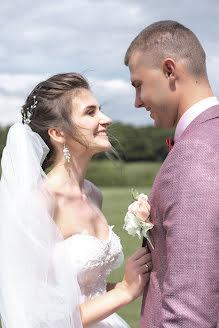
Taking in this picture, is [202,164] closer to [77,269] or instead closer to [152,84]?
[152,84]

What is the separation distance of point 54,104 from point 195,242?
80.0 inches

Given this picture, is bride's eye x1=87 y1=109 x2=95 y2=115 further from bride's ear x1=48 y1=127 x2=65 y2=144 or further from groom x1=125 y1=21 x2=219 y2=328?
groom x1=125 y1=21 x2=219 y2=328

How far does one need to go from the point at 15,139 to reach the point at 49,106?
404 millimetres

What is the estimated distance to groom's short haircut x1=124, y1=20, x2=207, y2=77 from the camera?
213cm

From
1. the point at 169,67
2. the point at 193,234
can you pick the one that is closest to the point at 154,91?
the point at 169,67

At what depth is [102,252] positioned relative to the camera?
10.6ft

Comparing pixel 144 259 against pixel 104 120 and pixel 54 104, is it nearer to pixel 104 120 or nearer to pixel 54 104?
pixel 104 120

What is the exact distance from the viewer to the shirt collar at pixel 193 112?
78.9 inches

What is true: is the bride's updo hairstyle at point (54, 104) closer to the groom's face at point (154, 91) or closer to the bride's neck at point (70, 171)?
the bride's neck at point (70, 171)

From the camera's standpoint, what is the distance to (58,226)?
315 cm

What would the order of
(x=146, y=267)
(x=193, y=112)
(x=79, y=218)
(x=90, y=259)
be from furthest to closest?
(x=79, y=218)
(x=90, y=259)
(x=146, y=267)
(x=193, y=112)

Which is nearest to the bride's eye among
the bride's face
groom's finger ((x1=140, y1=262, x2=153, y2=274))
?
the bride's face

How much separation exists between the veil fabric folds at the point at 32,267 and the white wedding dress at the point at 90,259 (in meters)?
0.10

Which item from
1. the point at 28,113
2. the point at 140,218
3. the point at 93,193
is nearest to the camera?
the point at 140,218
